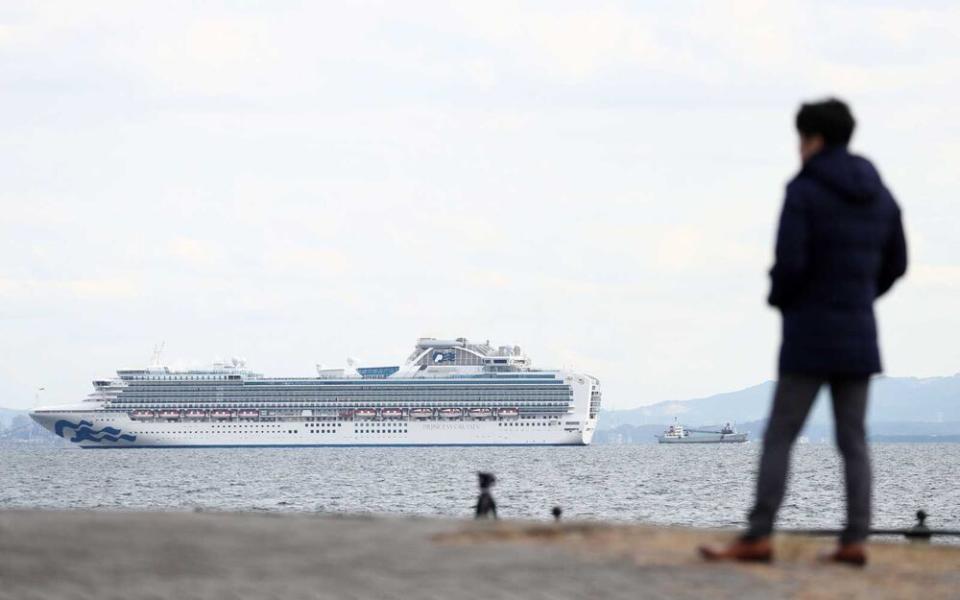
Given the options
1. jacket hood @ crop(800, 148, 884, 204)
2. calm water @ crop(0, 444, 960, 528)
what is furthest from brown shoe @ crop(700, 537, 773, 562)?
calm water @ crop(0, 444, 960, 528)

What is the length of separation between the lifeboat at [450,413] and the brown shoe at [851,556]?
479ft

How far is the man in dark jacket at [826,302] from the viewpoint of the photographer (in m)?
7.47

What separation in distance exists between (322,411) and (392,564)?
148 meters

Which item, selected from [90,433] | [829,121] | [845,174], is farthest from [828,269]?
[90,433]

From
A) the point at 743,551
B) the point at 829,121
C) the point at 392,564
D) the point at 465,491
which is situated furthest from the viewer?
the point at 465,491

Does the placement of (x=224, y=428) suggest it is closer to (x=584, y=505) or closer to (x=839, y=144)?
(x=584, y=505)

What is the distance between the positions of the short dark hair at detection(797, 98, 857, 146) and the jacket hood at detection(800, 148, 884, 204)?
0.06 m

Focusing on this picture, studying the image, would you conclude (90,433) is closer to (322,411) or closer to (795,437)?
(322,411)

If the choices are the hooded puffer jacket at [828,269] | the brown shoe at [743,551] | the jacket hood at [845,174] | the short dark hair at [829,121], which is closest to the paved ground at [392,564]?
the brown shoe at [743,551]

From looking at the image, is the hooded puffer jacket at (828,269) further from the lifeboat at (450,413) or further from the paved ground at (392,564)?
the lifeboat at (450,413)

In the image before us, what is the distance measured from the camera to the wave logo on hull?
153 m

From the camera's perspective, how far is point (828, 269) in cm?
754

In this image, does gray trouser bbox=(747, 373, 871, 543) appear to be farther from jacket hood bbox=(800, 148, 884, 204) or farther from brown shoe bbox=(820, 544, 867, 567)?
jacket hood bbox=(800, 148, 884, 204)

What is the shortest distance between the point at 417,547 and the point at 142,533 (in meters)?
1.24
